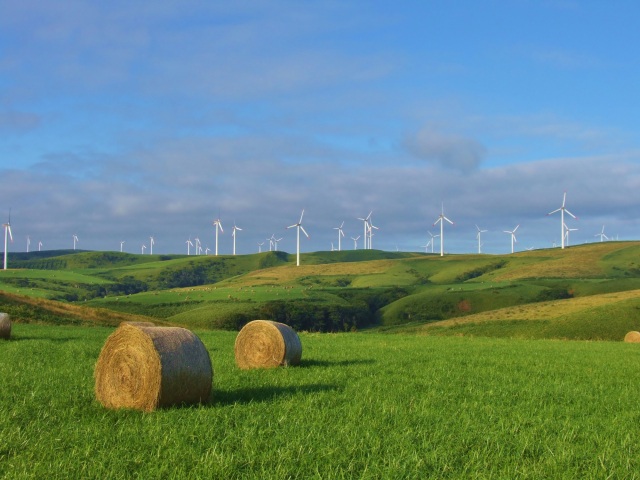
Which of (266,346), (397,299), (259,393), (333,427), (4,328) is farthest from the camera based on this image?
(397,299)

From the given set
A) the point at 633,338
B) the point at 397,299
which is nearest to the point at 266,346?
the point at 633,338

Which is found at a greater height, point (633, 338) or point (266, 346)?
point (266, 346)

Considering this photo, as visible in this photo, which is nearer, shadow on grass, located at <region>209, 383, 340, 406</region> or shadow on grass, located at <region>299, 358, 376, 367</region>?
shadow on grass, located at <region>209, 383, 340, 406</region>

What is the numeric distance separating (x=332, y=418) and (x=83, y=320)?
44.4m

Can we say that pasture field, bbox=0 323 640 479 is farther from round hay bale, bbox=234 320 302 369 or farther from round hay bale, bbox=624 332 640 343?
round hay bale, bbox=624 332 640 343

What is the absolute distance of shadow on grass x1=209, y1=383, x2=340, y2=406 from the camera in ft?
49.3

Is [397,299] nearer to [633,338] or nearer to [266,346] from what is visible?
[633,338]

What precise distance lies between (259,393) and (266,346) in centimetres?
668

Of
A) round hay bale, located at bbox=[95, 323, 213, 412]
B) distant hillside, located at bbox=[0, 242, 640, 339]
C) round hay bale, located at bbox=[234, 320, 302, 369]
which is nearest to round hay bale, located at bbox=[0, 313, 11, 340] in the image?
round hay bale, located at bbox=[234, 320, 302, 369]

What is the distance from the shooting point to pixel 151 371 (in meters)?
13.9

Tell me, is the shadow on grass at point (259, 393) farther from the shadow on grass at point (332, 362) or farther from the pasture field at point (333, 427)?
the shadow on grass at point (332, 362)

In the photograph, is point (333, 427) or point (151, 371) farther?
point (151, 371)

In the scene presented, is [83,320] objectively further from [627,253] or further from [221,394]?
[627,253]

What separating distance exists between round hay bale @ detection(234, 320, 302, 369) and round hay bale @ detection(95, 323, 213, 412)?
7.79m
